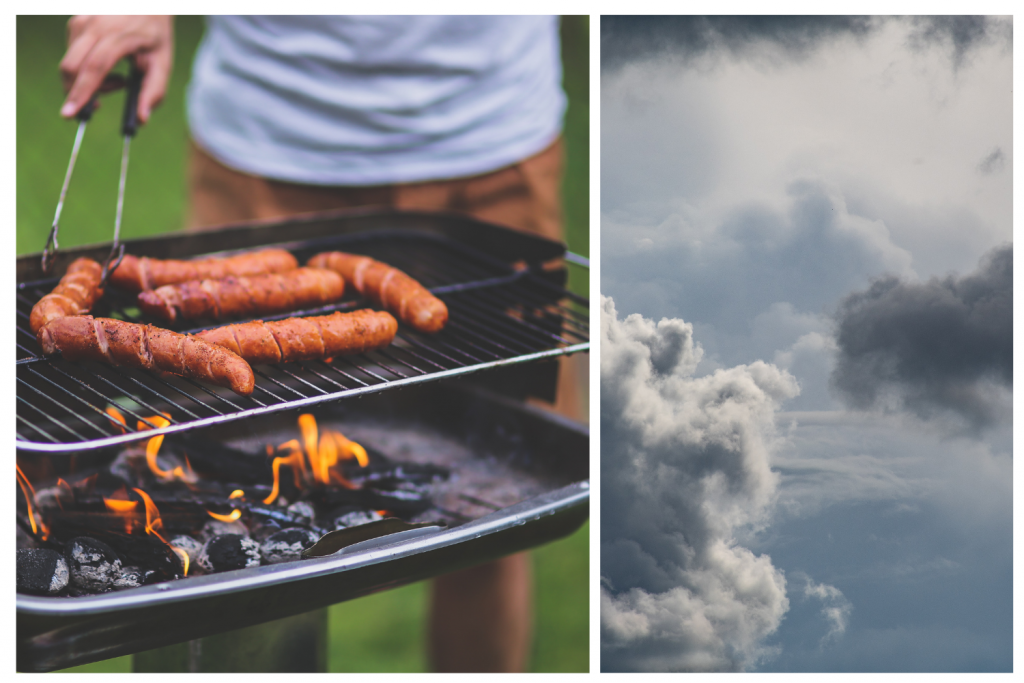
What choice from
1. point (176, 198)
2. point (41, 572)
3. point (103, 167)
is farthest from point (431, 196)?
point (103, 167)

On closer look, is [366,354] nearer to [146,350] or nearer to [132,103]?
[146,350]

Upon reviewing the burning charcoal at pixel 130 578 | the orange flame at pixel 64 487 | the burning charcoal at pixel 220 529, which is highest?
the orange flame at pixel 64 487

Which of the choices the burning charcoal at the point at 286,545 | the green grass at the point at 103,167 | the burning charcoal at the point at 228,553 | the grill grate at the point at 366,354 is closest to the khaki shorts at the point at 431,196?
the grill grate at the point at 366,354

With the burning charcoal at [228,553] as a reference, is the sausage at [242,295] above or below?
above

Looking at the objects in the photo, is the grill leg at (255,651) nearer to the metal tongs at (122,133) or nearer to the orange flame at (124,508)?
the orange flame at (124,508)

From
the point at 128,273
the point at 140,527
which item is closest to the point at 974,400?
the point at 140,527

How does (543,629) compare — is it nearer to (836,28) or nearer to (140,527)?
(140,527)

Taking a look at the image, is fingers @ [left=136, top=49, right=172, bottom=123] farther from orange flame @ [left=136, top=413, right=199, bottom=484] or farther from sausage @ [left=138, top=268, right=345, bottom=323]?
orange flame @ [left=136, top=413, right=199, bottom=484]
